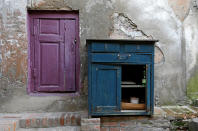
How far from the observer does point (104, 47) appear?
2.54m

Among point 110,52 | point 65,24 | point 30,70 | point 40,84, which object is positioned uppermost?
point 65,24

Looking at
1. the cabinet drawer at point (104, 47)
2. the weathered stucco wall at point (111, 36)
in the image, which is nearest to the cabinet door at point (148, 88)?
the cabinet drawer at point (104, 47)

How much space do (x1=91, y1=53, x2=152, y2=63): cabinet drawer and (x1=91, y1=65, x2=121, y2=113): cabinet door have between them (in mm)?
Result: 109

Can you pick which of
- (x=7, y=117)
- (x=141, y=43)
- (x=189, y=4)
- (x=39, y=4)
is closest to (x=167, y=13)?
(x=189, y=4)

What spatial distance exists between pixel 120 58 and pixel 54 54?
4.50 ft

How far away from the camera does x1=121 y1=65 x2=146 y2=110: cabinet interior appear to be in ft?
A: 8.89

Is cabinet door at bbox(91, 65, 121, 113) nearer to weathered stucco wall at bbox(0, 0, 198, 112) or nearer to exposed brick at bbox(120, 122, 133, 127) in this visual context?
exposed brick at bbox(120, 122, 133, 127)

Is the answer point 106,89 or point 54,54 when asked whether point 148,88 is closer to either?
point 106,89

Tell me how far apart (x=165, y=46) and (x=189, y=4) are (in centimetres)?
96

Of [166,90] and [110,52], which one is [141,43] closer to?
[110,52]

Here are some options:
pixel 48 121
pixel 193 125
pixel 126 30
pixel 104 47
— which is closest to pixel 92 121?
pixel 48 121

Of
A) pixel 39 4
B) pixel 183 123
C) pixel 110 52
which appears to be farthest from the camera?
pixel 39 4

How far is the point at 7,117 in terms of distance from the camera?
2.85m

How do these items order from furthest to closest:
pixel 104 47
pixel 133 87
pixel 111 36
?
pixel 111 36
pixel 133 87
pixel 104 47
